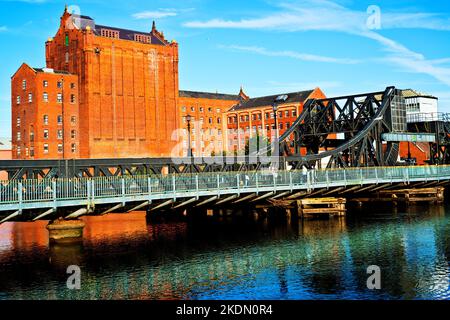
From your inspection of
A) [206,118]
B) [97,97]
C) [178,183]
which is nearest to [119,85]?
[97,97]

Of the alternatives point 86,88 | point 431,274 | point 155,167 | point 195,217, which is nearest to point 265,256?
point 431,274

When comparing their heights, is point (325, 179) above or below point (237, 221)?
above

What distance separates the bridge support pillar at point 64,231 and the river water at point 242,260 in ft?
2.99

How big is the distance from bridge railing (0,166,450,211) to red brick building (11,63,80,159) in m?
48.4

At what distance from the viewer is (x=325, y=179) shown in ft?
132

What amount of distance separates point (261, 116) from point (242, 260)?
265 feet

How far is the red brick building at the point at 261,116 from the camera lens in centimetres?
10006

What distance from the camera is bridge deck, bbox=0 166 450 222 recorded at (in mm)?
25047

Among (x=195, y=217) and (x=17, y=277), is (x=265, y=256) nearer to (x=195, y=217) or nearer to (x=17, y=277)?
(x=17, y=277)

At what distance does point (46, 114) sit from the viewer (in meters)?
78.1

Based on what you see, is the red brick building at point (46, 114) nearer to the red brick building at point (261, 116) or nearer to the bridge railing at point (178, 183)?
the red brick building at point (261, 116)

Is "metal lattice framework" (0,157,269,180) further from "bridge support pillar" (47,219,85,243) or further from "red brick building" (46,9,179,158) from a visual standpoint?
"red brick building" (46,9,179,158)

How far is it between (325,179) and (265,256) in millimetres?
14527

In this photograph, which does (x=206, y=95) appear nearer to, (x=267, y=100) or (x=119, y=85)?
(x=267, y=100)
